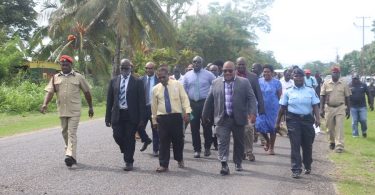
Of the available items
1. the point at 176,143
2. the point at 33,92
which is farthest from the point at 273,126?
the point at 33,92

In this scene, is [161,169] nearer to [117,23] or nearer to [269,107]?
[269,107]

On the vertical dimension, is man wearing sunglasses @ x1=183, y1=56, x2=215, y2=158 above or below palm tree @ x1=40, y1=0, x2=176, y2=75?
below

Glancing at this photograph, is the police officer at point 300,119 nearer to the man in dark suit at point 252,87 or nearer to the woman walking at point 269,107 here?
the man in dark suit at point 252,87

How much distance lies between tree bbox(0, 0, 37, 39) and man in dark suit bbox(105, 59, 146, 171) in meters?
39.6

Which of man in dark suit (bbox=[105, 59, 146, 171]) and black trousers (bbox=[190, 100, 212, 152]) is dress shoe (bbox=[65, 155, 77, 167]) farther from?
black trousers (bbox=[190, 100, 212, 152])

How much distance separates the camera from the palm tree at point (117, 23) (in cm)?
2895

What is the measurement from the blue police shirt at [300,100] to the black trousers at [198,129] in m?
2.03

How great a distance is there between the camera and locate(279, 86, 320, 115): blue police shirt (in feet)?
29.5

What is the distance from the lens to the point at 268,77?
11.8 meters

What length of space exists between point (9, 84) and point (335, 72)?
20.4 meters

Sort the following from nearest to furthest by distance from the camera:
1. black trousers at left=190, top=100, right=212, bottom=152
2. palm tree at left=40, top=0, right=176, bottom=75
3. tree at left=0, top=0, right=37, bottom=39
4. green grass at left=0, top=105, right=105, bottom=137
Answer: black trousers at left=190, top=100, right=212, bottom=152, green grass at left=0, top=105, right=105, bottom=137, palm tree at left=40, top=0, right=176, bottom=75, tree at left=0, top=0, right=37, bottom=39

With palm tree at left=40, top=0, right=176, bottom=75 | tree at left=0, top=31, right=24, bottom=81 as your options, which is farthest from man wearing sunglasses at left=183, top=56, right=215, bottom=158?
tree at left=0, top=31, right=24, bottom=81

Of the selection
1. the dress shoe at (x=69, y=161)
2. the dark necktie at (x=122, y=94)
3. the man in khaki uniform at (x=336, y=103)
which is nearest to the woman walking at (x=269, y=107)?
the man in khaki uniform at (x=336, y=103)

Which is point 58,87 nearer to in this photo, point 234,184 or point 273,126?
point 234,184
